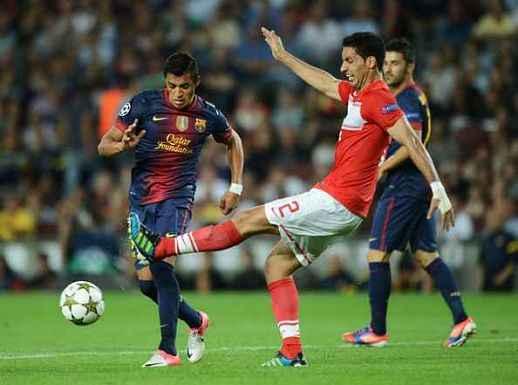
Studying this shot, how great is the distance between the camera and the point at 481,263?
19703 mm

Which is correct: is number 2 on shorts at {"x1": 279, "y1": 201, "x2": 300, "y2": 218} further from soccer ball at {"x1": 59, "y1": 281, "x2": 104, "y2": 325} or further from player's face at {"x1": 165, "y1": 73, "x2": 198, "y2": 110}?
soccer ball at {"x1": 59, "y1": 281, "x2": 104, "y2": 325}

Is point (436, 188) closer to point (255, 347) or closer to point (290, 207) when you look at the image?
point (290, 207)

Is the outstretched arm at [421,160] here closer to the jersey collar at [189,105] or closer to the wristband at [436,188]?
the wristband at [436,188]

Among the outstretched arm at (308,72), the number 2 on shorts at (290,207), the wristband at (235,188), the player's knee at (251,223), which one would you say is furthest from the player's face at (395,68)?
the player's knee at (251,223)

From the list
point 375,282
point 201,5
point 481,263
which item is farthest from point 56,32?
point 375,282

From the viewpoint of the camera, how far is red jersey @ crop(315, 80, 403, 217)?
9070 millimetres

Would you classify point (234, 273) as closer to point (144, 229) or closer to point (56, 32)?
point (56, 32)

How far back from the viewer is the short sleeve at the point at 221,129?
10.1m

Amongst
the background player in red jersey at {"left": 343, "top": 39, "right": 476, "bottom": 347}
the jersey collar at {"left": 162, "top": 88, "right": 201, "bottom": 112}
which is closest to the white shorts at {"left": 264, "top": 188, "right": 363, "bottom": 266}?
the jersey collar at {"left": 162, "top": 88, "right": 201, "bottom": 112}

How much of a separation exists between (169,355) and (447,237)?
1125 centimetres

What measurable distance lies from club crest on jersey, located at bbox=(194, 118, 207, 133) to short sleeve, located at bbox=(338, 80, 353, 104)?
108 cm

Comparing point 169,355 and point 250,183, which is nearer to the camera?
point 169,355

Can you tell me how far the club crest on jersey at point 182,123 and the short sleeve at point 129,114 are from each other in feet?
0.96

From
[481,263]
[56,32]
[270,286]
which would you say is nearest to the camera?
[270,286]
